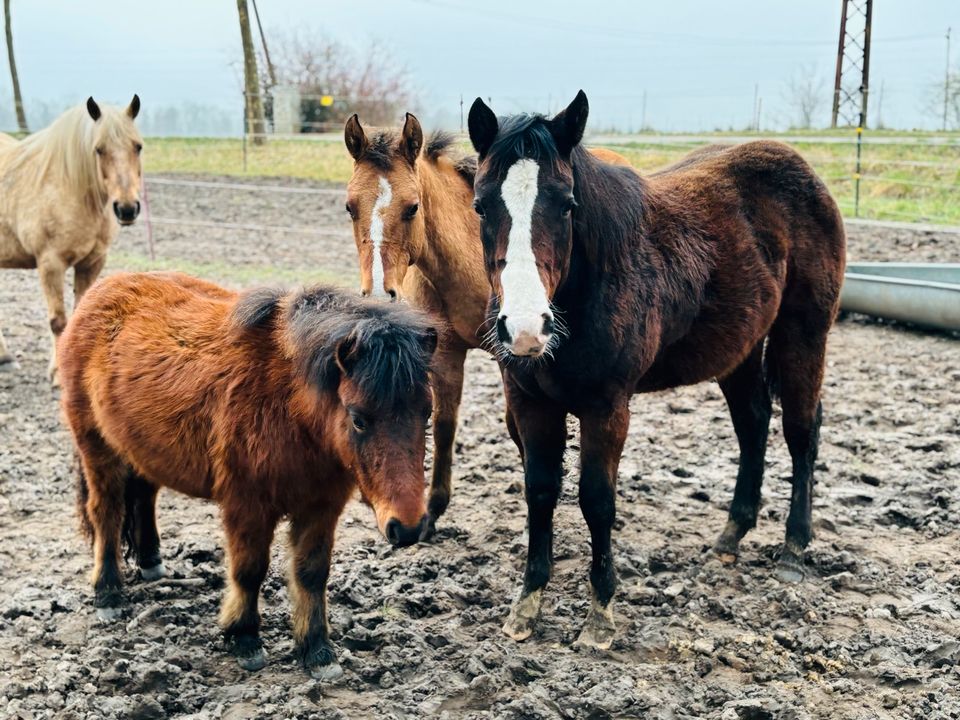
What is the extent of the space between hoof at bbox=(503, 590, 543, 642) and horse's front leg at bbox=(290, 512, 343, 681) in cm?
72

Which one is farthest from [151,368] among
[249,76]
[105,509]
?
[249,76]

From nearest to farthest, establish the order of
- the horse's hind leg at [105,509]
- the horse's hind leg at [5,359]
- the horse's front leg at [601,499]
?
the horse's front leg at [601,499], the horse's hind leg at [105,509], the horse's hind leg at [5,359]

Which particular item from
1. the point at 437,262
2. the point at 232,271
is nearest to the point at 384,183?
the point at 437,262

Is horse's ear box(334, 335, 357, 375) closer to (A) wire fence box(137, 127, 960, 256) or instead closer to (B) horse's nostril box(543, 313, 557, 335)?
(B) horse's nostril box(543, 313, 557, 335)

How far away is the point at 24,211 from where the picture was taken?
25.1 feet

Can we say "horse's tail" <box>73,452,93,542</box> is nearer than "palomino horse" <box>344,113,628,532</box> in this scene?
Yes

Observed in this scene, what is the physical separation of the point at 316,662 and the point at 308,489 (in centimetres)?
67

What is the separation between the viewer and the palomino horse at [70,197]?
7359 mm

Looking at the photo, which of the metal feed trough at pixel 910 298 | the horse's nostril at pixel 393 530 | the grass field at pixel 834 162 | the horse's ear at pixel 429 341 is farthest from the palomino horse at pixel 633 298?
the grass field at pixel 834 162

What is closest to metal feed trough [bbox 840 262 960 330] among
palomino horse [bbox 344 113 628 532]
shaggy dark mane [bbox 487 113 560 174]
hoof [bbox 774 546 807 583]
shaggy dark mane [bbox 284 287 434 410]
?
hoof [bbox 774 546 807 583]

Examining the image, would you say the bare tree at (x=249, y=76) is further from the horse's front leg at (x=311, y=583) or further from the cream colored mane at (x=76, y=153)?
the horse's front leg at (x=311, y=583)

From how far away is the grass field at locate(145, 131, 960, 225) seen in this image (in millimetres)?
15195

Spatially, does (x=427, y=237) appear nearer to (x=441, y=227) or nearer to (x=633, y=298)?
(x=441, y=227)

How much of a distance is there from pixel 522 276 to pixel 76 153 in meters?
5.77
